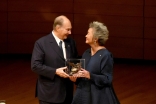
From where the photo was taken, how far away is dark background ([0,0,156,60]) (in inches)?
335

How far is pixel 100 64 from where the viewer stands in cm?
377

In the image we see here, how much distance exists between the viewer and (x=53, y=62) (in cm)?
405

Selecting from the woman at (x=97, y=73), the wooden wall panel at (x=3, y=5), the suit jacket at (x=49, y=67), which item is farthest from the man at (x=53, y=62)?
the wooden wall panel at (x=3, y=5)

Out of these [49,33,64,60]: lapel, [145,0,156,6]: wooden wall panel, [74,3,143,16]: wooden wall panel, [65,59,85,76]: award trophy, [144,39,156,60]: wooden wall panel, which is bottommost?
[144,39,156,60]: wooden wall panel

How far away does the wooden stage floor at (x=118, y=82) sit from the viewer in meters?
6.38

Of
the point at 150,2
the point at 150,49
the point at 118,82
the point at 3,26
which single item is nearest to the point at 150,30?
the point at 150,49

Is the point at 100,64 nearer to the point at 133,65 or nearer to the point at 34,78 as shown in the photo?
the point at 34,78

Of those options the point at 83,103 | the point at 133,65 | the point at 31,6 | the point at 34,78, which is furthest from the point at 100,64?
the point at 31,6

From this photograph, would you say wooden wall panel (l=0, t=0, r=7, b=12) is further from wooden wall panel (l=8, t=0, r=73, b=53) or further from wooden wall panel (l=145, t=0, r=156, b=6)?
wooden wall panel (l=145, t=0, r=156, b=6)

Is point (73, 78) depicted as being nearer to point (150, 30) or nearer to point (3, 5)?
point (150, 30)

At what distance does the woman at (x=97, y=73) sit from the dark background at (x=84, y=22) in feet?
15.7

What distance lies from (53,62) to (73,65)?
1.14 ft

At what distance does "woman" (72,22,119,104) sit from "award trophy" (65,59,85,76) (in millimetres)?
51

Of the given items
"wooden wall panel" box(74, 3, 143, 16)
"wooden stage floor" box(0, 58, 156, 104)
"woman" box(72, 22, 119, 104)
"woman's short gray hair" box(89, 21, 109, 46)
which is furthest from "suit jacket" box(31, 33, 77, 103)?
"wooden wall panel" box(74, 3, 143, 16)
